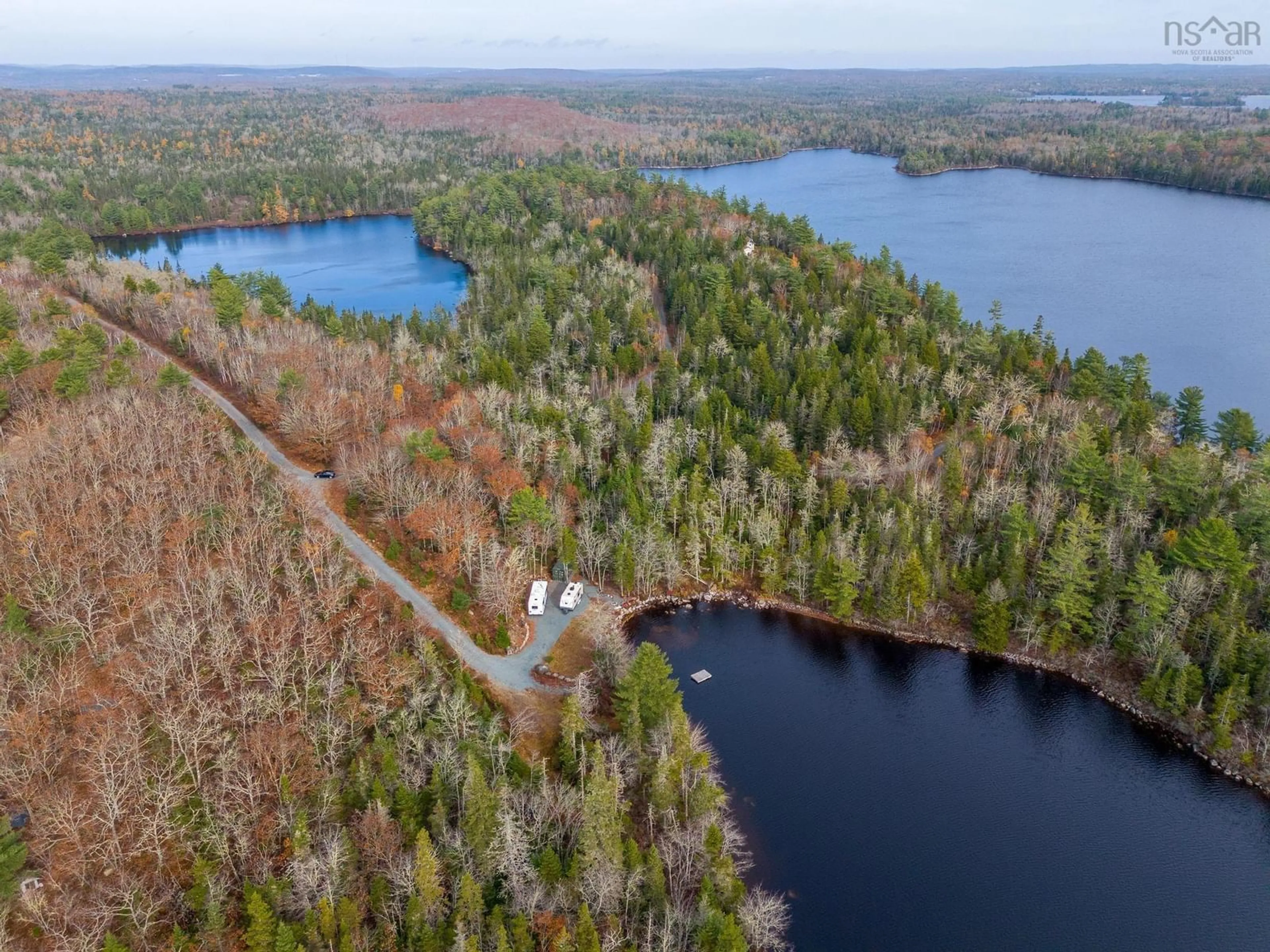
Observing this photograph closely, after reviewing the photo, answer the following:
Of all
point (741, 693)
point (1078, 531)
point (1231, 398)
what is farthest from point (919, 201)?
point (741, 693)

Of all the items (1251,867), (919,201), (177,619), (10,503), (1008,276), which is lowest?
(1251,867)

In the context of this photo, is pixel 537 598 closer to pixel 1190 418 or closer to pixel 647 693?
pixel 647 693

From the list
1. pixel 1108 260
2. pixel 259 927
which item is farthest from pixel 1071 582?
pixel 1108 260

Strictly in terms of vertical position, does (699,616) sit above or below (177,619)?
below

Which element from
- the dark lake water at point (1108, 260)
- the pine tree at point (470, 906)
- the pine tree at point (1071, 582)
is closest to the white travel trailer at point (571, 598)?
the pine tree at point (470, 906)

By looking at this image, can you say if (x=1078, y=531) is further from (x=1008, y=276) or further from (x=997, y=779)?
(x=1008, y=276)
